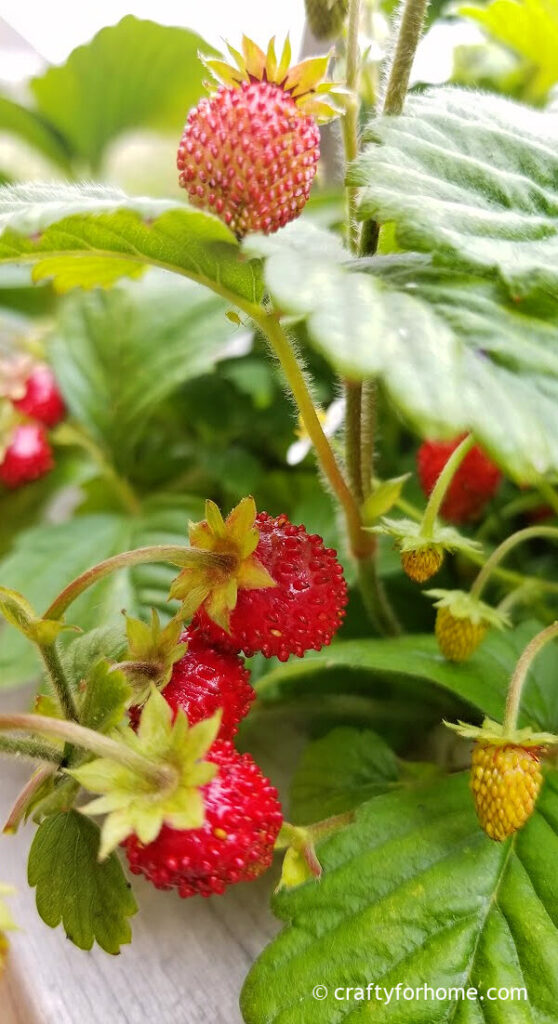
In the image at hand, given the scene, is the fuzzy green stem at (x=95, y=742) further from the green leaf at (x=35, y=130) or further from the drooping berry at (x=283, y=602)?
the green leaf at (x=35, y=130)

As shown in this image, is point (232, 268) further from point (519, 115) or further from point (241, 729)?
point (241, 729)

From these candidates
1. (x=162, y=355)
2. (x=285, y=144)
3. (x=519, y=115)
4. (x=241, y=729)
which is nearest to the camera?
(x=285, y=144)

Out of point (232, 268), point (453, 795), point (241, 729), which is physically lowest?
point (241, 729)

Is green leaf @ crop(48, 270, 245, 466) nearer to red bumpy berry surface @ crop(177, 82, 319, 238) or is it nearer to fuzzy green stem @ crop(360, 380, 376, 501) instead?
fuzzy green stem @ crop(360, 380, 376, 501)

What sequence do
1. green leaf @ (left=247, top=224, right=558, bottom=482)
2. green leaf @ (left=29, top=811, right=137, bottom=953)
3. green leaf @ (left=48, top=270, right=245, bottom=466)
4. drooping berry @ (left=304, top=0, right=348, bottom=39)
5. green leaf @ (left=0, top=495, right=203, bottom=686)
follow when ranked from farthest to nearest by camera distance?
1. green leaf @ (left=48, top=270, right=245, bottom=466)
2. green leaf @ (left=0, top=495, right=203, bottom=686)
3. drooping berry @ (left=304, top=0, right=348, bottom=39)
4. green leaf @ (left=29, top=811, right=137, bottom=953)
5. green leaf @ (left=247, top=224, right=558, bottom=482)

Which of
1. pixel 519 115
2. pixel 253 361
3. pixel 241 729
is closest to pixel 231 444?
pixel 253 361

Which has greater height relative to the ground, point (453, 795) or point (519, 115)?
point (519, 115)

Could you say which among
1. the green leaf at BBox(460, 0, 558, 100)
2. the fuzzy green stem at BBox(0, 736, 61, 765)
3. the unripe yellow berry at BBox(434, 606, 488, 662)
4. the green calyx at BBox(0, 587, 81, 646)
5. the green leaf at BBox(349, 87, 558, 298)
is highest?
the green leaf at BBox(460, 0, 558, 100)

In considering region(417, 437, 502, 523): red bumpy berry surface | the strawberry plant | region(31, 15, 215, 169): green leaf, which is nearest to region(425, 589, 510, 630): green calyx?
the strawberry plant
